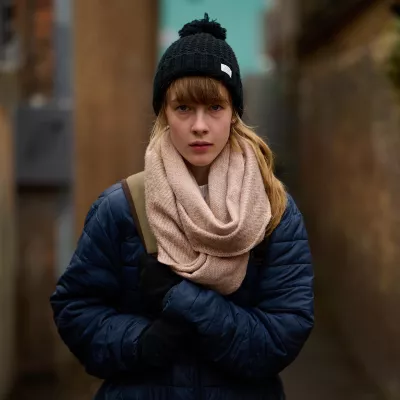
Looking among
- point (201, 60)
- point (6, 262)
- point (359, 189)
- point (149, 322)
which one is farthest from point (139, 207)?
point (359, 189)

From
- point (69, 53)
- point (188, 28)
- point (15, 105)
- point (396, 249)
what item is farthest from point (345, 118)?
point (188, 28)

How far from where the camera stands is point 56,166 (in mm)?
4914

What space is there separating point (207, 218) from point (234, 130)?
0.32 meters

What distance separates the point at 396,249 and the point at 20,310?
272cm

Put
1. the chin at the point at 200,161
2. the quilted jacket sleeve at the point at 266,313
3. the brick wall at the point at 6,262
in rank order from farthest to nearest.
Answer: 1. the brick wall at the point at 6,262
2. the chin at the point at 200,161
3. the quilted jacket sleeve at the point at 266,313

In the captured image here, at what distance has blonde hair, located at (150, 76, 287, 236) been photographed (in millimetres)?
1755

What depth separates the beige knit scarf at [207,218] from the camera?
5.69ft

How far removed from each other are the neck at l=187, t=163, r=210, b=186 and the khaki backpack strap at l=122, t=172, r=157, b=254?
145 millimetres

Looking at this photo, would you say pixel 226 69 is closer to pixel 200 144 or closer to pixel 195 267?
pixel 200 144

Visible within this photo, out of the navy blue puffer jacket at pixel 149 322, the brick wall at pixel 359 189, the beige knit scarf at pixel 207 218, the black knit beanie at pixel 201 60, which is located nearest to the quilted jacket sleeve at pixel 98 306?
the navy blue puffer jacket at pixel 149 322

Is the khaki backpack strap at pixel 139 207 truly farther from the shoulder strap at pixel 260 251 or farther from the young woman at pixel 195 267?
the shoulder strap at pixel 260 251

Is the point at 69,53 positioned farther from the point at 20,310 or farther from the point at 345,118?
the point at 345,118

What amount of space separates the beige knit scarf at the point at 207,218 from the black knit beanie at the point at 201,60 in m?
0.19

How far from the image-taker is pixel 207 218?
68.1 inches
